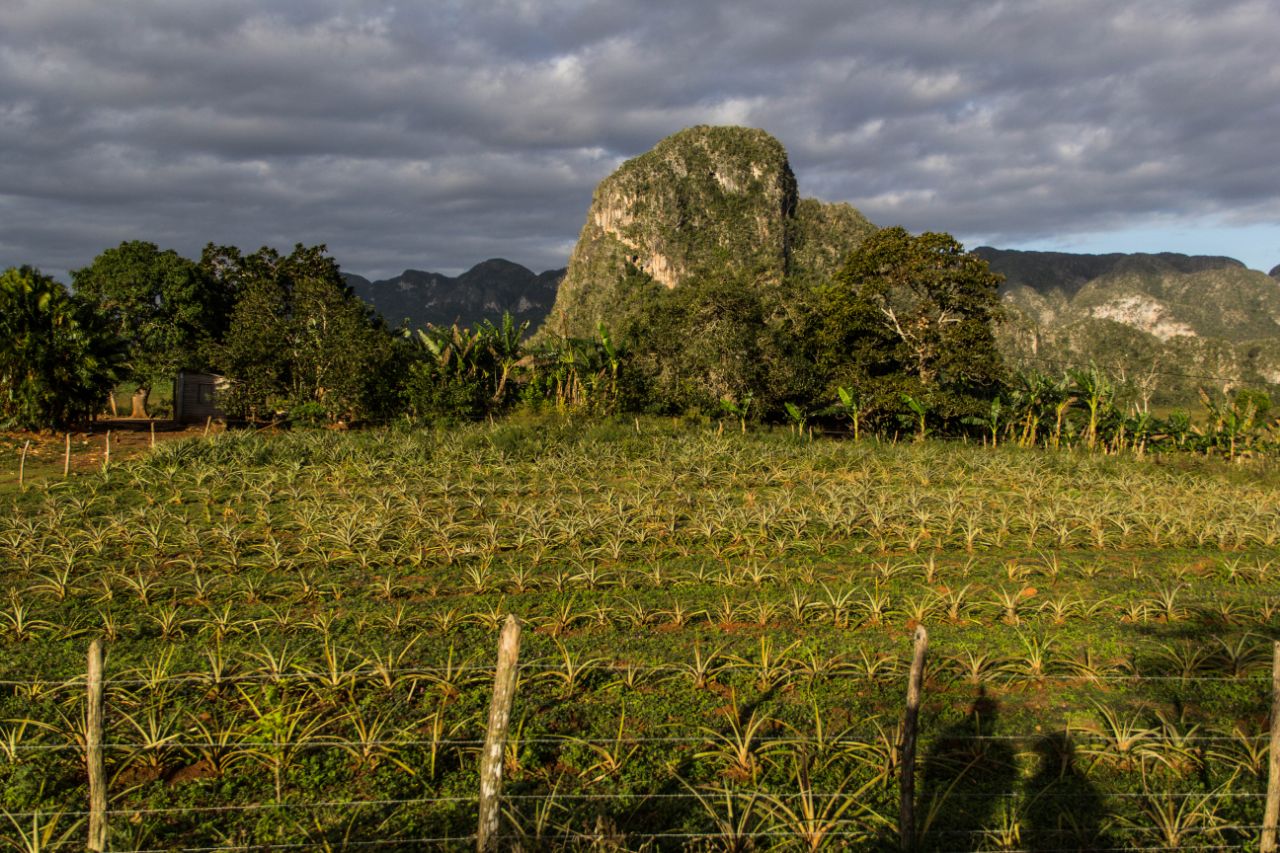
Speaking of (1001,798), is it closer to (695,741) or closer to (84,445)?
(695,741)

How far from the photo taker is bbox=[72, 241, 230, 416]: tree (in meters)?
24.6

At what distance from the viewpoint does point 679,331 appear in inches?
845

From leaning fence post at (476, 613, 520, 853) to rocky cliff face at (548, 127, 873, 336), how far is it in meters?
88.5

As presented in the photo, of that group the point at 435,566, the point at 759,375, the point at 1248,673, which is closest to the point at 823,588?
the point at 1248,673

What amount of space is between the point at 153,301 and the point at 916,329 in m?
24.3

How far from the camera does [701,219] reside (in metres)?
102

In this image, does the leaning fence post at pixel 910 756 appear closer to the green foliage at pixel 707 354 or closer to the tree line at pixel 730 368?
the tree line at pixel 730 368

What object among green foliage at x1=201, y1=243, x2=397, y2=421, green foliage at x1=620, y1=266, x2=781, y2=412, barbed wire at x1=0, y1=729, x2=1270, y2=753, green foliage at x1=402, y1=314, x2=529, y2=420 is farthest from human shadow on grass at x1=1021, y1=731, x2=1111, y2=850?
green foliage at x1=201, y1=243, x2=397, y2=421

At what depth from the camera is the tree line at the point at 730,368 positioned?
62.9ft

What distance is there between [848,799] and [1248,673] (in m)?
3.45

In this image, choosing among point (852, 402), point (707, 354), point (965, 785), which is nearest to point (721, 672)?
point (965, 785)

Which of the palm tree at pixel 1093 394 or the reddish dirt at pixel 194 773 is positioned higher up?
the palm tree at pixel 1093 394

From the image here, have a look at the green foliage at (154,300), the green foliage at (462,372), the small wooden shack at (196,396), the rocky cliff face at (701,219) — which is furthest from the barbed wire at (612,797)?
the rocky cliff face at (701,219)

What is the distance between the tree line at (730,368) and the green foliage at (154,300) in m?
1.13
